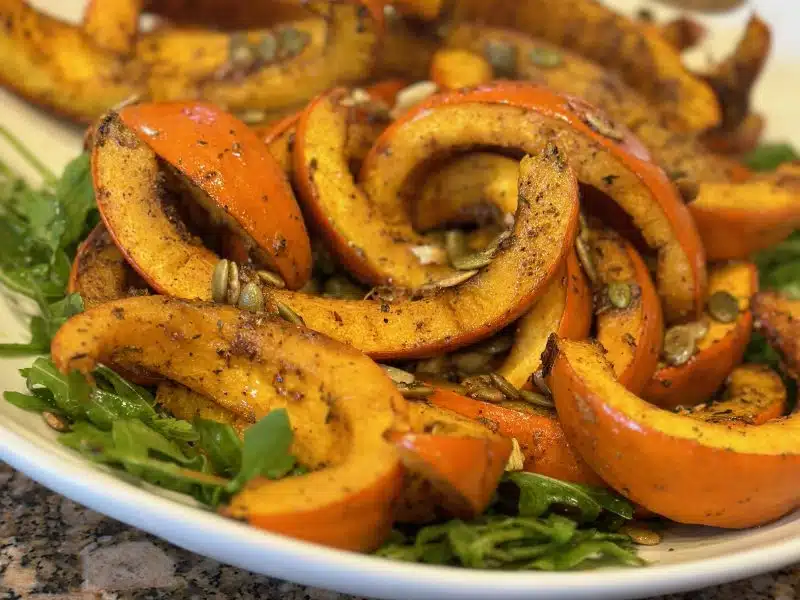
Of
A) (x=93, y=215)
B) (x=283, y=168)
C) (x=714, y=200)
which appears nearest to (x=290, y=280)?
(x=283, y=168)

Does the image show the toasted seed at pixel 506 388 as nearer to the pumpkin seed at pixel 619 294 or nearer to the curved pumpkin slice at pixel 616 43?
the pumpkin seed at pixel 619 294

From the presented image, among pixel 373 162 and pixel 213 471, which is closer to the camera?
pixel 213 471

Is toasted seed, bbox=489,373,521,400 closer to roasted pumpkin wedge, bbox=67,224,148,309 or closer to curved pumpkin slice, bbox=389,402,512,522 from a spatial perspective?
curved pumpkin slice, bbox=389,402,512,522

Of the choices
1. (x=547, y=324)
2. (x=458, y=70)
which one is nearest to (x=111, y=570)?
(x=547, y=324)

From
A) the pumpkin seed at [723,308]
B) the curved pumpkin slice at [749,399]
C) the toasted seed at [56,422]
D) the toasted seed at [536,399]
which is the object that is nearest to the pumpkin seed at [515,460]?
the toasted seed at [536,399]

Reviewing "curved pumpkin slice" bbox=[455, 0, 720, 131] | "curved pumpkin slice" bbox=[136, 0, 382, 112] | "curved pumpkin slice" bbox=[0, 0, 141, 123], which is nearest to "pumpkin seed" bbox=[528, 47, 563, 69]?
"curved pumpkin slice" bbox=[455, 0, 720, 131]

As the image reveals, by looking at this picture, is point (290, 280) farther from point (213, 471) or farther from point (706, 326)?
point (706, 326)

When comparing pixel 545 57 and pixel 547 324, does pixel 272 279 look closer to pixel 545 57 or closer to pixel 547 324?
pixel 547 324

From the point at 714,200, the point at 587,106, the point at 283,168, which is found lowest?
the point at 283,168
